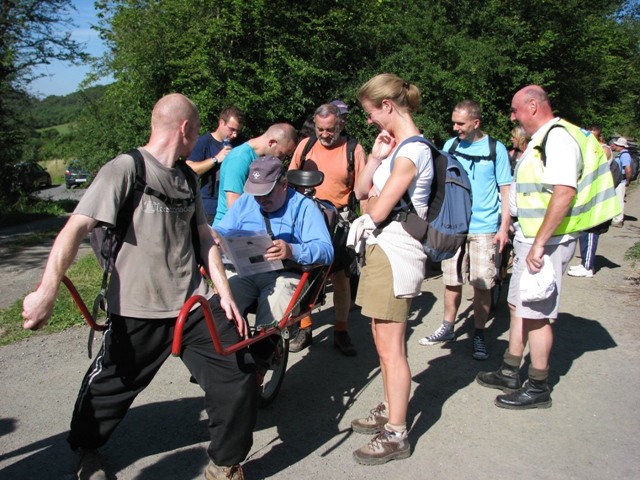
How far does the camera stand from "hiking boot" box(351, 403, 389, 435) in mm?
3600

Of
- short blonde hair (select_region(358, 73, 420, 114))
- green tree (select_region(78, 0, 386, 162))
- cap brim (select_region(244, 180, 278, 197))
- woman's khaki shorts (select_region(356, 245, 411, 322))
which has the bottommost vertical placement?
woman's khaki shorts (select_region(356, 245, 411, 322))

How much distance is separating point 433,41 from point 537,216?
32.7 feet

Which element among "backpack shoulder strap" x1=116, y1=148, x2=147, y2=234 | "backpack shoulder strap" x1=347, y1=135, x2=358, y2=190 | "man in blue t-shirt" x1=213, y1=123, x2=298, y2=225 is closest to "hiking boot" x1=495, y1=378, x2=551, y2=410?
"backpack shoulder strap" x1=347, y1=135, x2=358, y2=190

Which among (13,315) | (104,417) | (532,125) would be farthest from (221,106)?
(104,417)

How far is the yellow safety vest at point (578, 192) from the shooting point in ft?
12.3

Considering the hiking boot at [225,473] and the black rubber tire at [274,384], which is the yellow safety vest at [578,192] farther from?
the hiking boot at [225,473]

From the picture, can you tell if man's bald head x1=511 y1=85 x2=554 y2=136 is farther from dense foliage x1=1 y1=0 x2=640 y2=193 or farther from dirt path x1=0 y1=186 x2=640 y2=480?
dense foliage x1=1 y1=0 x2=640 y2=193

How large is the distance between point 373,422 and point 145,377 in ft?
4.79

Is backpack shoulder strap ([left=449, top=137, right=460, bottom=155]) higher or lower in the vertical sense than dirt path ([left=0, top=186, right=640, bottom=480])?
higher

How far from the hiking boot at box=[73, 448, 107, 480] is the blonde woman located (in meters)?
1.39

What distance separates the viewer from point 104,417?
2.89m

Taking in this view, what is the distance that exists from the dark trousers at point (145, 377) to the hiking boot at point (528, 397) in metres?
1.92

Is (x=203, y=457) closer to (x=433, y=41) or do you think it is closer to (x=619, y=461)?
(x=619, y=461)

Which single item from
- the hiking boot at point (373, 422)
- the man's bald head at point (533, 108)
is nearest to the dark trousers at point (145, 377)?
the hiking boot at point (373, 422)
